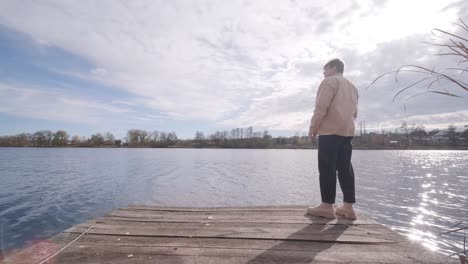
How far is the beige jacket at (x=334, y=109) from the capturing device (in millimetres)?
3230

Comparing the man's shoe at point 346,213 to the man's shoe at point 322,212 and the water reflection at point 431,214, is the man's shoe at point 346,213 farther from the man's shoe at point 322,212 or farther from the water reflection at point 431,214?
the water reflection at point 431,214

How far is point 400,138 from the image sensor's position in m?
105

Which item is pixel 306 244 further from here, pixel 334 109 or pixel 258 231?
pixel 334 109

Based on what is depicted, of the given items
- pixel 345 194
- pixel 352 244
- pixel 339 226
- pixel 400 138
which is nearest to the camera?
pixel 352 244

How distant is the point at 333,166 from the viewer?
323 centimetres

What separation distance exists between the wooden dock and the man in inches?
11.7

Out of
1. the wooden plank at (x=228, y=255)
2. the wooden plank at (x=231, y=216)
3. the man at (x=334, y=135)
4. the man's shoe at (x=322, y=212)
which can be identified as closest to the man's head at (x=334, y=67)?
the man at (x=334, y=135)

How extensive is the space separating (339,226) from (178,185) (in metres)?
13.5

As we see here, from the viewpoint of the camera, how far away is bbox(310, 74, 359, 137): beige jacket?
10.6ft

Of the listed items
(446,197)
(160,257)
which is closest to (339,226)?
(160,257)

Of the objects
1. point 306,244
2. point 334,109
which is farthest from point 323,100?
point 306,244

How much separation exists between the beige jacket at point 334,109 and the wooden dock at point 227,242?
1200mm

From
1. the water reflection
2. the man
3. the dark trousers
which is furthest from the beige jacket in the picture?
the water reflection

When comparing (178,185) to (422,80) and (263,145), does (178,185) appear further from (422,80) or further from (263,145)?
(263,145)
